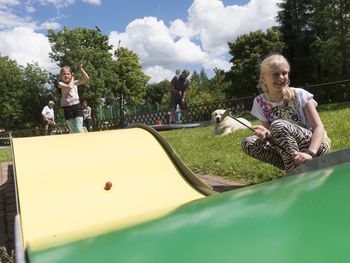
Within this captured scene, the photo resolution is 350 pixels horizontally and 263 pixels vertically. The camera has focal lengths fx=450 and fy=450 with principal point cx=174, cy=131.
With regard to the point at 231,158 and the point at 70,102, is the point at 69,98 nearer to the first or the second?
the point at 70,102

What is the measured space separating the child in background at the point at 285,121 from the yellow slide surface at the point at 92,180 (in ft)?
2.27

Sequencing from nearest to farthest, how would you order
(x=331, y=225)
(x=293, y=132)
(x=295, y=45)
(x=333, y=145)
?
(x=331, y=225) < (x=293, y=132) < (x=333, y=145) < (x=295, y=45)

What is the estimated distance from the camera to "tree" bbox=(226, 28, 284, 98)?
3362 centimetres

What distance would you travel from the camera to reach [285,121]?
10.7ft

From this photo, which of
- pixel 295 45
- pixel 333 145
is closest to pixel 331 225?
pixel 333 145

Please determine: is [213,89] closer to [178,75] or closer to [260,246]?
[178,75]

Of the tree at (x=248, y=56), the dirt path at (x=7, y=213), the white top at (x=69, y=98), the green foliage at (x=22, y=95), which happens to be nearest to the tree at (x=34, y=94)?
the green foliage at (x=22, y=95)

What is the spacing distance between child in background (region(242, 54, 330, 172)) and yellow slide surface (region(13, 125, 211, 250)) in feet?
2.27

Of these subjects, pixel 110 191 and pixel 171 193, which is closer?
pixel 110 191

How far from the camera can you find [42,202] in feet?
8.05

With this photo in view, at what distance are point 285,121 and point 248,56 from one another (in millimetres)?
33176

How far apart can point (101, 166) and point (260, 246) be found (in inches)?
73.8

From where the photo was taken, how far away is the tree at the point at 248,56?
1324 inches

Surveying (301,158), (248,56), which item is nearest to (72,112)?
(301,158)
